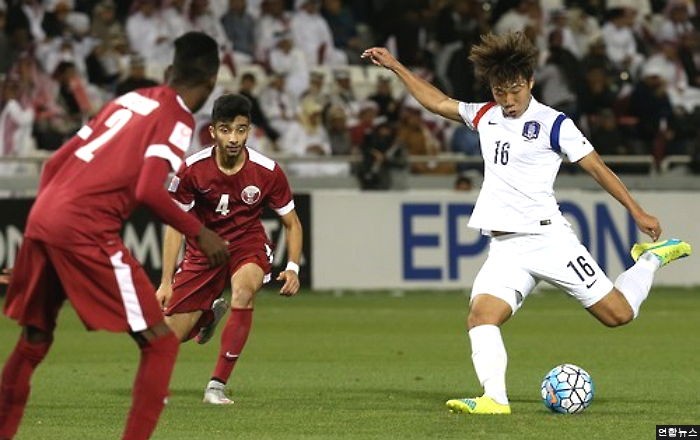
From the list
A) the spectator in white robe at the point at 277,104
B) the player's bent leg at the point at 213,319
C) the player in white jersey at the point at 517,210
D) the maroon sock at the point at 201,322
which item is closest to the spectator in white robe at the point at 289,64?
the spectator in white robe at the point at 277,104

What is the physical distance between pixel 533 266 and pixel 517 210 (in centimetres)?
36

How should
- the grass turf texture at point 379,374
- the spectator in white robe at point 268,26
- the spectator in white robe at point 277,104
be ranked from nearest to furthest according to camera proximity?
the grass turf texture at point 379,374 < the spectator in white robe at point 277,104 < the spectator in white robe at point 268,26

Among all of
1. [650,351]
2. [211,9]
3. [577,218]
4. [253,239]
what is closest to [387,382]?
[253,239]

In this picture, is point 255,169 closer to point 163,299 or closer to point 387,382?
point 163,299

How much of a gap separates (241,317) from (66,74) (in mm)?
11972

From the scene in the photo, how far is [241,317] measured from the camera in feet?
35.6

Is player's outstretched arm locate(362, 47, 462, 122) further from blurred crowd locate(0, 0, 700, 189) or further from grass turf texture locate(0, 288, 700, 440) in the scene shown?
blurred crowd locate(0, 0, 700, 189)

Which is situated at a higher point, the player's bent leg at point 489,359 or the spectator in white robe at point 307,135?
the player's bent leg at point 489,359

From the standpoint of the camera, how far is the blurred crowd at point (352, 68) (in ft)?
72.7

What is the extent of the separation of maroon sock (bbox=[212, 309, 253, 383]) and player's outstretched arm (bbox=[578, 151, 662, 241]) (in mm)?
2428

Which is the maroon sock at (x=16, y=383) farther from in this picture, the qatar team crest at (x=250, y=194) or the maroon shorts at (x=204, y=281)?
the qatar team crest at (x=250, y=194)

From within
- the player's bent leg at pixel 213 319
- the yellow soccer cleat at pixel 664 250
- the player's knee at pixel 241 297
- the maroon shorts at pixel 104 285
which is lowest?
the player's bent leg at pixel 213 319

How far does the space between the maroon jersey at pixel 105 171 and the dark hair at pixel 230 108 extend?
3227mm

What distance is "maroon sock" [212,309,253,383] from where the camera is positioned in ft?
35.3
